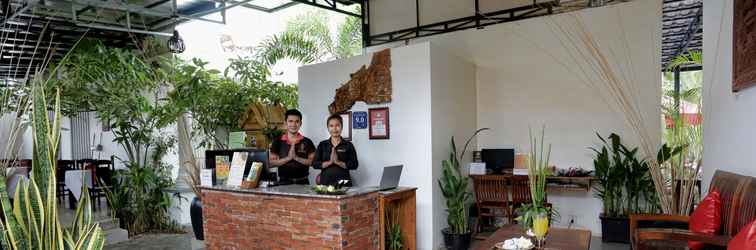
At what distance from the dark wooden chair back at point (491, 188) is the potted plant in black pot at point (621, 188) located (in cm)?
110

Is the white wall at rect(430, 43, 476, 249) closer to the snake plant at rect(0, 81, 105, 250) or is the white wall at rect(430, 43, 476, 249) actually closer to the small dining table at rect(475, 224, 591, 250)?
the small dining table at rect(475, 224, 591, 250)

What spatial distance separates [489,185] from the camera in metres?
5.41

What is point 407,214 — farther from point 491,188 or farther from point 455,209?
point 491,188

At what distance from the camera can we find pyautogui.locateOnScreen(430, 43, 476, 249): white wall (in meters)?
4.98

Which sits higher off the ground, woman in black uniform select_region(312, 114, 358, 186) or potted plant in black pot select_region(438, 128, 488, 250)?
woman in black uniform select_region(312, 114, 358, 186)

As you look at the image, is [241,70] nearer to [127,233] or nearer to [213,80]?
[213,80]

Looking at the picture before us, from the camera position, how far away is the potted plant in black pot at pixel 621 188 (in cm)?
493

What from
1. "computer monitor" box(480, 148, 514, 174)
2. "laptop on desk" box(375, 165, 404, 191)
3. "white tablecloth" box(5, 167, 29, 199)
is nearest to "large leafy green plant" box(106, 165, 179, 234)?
"white tablecloth" box(5, 167, 29, 199)

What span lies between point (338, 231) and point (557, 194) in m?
3.75

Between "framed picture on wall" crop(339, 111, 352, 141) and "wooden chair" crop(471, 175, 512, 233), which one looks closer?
"wooden chair" crop(471, 175, 512, 233)

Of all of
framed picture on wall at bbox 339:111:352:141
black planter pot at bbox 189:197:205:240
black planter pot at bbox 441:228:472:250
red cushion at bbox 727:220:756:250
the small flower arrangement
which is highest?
framed picture on wall at bbox 339:111:352:141

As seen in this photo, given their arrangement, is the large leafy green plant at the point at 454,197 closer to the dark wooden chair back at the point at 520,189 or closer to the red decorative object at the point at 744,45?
the dark wooden chair back at the point at 520,189

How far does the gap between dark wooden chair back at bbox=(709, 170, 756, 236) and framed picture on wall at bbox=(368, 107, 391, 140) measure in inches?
127

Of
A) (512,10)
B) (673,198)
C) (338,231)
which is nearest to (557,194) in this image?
(673,198)
